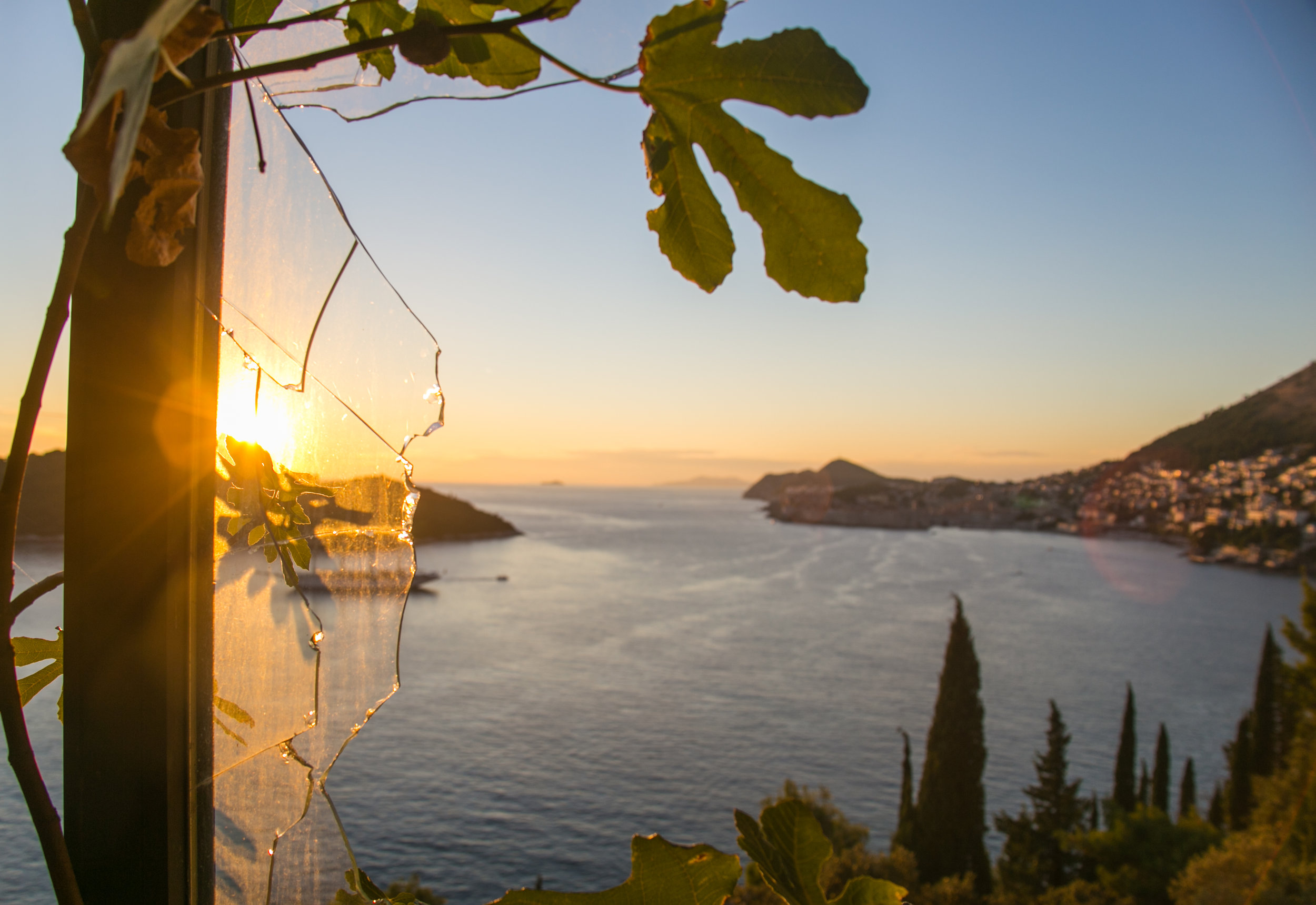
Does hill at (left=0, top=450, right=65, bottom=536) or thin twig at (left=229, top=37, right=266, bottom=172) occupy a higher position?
thin twig at (left=229, top=37, right=266, bottom=172)

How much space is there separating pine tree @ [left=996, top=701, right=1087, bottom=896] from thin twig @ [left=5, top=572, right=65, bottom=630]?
16.6 m

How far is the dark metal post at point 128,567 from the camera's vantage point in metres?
0.28

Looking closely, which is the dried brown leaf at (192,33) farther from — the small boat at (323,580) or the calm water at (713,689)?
the calm water at (713,689)

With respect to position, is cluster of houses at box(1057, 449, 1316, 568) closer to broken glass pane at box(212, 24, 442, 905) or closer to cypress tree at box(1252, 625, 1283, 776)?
cypress tree at box(1252, 625, 1283, 776)

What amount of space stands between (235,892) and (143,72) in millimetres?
359

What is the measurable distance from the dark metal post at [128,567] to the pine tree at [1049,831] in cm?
1660

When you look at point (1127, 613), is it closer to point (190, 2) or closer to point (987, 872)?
point (987, 872)

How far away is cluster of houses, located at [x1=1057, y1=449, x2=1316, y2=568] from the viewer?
122ft

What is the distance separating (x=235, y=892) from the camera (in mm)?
352

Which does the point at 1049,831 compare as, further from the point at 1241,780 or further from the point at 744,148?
the point at 744,148

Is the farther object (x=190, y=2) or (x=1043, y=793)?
(x=1043, y=793)

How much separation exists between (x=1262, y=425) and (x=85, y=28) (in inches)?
1858

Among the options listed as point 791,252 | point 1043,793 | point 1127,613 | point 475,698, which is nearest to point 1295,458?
point 1127,613

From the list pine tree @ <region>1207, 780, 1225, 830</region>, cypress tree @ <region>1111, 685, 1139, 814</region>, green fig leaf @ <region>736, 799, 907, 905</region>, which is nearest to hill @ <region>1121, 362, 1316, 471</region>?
pine tree @ <region>1207, 780, 1225, 830</region>
